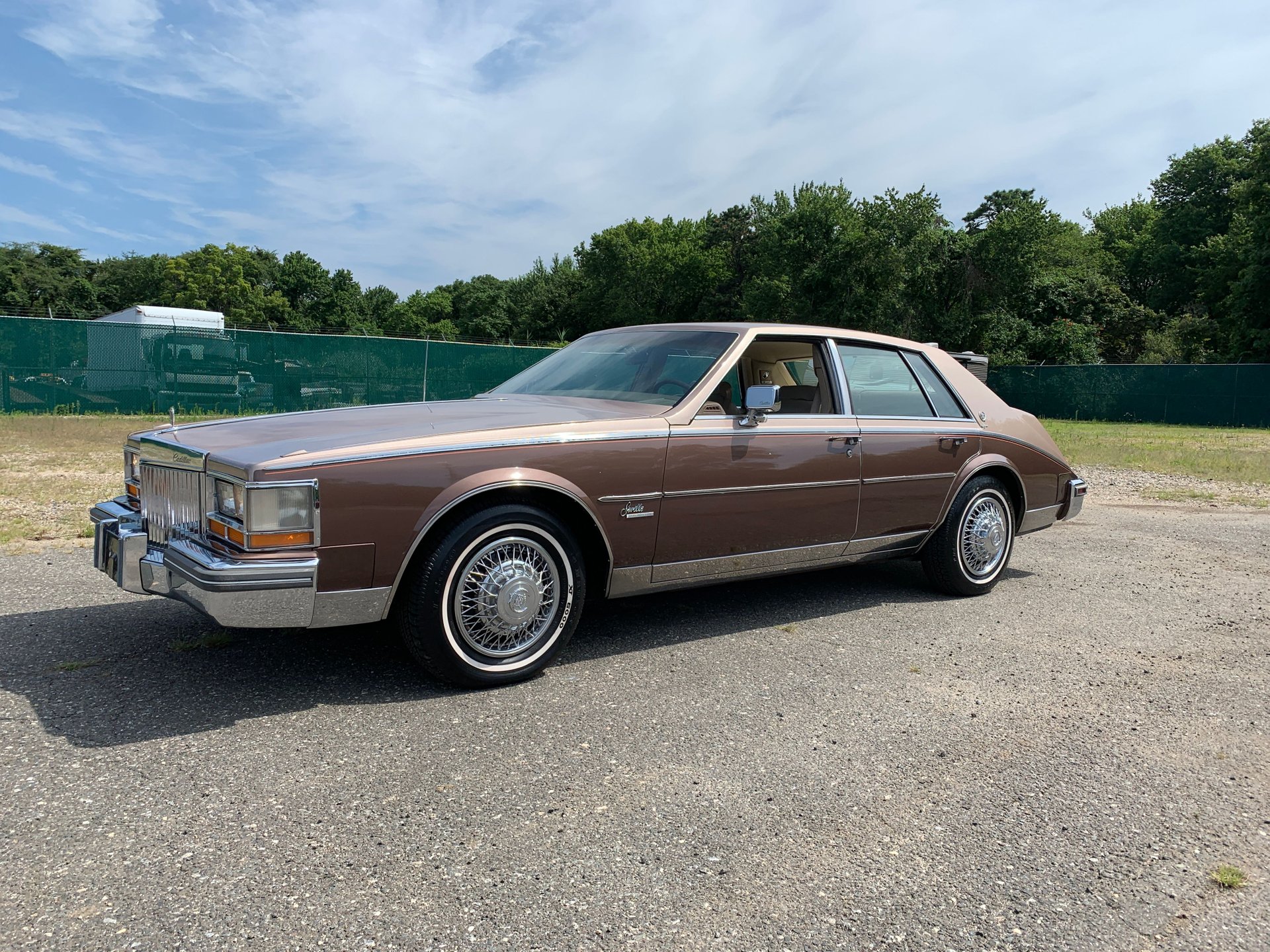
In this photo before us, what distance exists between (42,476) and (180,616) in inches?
258

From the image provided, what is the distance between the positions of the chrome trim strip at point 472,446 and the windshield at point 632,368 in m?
0.45

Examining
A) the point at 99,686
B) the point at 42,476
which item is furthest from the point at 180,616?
the point at 42,476

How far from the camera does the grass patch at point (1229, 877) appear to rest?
2.35 m

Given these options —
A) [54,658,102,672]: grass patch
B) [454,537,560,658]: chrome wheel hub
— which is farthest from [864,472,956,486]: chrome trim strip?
[54,658,102,672]: grass patch

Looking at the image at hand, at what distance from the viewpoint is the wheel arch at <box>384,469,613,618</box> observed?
3377 mm

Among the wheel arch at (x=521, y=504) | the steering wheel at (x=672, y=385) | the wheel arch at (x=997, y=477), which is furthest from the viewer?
the wheel arch at (x=997, y=477)

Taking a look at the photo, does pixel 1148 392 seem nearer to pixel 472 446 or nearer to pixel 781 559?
pixel 781 559

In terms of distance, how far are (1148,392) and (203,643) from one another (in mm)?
33684

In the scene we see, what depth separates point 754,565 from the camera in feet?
14.4

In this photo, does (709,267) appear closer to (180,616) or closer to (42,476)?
(42,476)

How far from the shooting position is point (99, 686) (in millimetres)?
3486

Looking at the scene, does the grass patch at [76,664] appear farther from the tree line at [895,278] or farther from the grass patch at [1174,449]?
the tree line at [895,278]

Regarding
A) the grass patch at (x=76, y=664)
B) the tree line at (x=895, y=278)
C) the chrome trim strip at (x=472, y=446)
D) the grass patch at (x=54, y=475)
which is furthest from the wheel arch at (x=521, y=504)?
the tree line at (x=895, y=278)

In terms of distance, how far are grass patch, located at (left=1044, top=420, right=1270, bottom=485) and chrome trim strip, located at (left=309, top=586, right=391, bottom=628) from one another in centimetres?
1315
